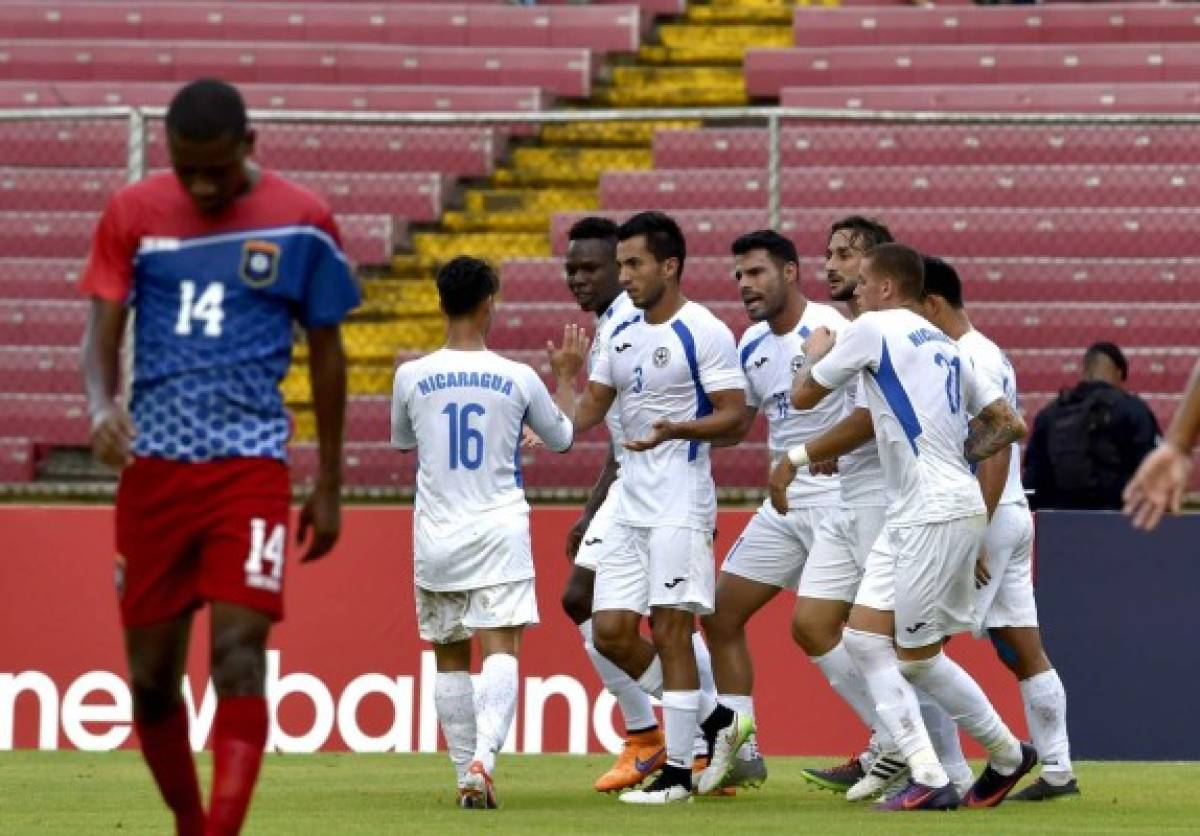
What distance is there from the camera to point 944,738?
10.5 m

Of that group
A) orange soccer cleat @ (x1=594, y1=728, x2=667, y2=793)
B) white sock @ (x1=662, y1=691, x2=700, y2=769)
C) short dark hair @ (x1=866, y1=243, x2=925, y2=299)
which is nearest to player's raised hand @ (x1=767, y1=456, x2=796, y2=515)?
short dark hair @ (x1=866, y1=243, x2=925, y2=299)

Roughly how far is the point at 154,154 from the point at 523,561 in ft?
31.5

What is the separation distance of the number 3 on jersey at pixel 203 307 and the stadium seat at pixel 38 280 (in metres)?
10.3

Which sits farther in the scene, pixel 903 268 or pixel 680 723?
pixel 680 723

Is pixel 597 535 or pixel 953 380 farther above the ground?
pixel 953 380

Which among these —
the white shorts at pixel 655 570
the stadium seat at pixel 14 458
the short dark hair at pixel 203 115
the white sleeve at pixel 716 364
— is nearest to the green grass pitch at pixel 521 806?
the white shorts at pixel 655 570

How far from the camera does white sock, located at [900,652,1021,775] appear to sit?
9883 mm

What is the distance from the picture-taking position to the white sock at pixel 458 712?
10.2 metres

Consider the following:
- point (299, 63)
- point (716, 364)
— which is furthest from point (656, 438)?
point (299, 63)

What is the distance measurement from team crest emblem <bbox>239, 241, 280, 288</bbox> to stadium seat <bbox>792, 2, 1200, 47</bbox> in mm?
14744

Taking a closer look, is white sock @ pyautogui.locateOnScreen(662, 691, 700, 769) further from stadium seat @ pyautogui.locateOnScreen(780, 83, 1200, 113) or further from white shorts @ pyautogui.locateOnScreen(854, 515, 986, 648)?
stadium seat @ pyautogui.locateOnScreen(780, 83, 1200, 113)

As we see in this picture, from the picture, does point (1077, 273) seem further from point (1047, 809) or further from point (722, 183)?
point (1047, 809)

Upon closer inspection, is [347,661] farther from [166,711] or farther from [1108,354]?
[166,711]

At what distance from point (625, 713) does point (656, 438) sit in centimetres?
164
